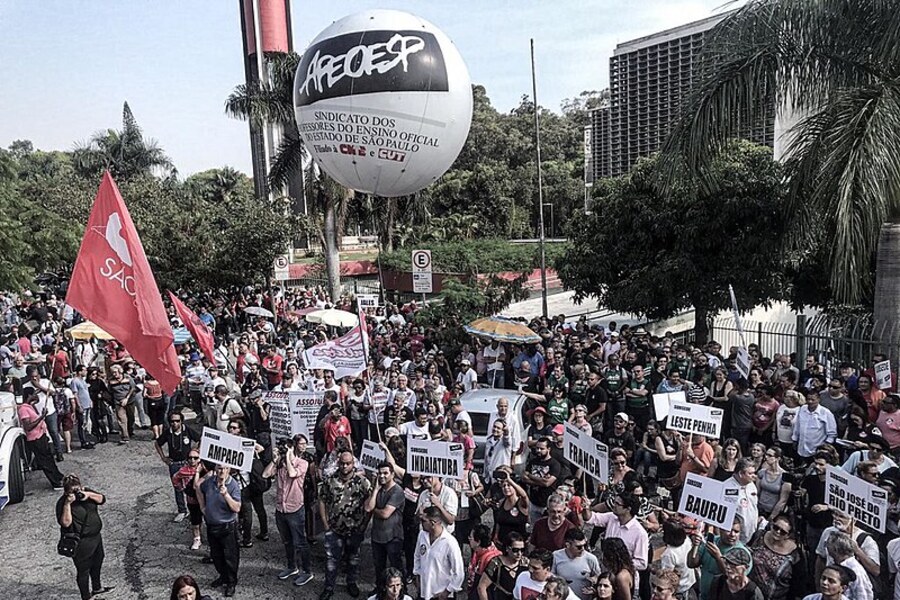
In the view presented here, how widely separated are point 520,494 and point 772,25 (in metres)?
8.99

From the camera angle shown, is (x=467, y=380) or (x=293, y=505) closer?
(x=293, y=505)

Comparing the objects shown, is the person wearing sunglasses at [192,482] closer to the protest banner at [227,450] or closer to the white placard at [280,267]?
the protest banner at [227,450]

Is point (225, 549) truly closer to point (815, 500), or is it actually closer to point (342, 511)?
A: point (342, 511)

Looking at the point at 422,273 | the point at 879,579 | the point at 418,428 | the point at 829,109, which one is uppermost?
the point at 829,109

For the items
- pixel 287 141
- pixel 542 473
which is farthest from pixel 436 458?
pixel 287 141

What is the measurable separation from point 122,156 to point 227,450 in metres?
58.3

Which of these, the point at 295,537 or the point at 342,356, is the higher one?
the point at 342,356

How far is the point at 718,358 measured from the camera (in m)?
12.0

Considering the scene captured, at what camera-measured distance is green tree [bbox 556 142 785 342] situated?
50.3 ft

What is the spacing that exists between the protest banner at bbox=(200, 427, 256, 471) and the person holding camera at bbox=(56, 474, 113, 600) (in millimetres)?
1091

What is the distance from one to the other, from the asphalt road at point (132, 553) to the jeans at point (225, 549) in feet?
0.81

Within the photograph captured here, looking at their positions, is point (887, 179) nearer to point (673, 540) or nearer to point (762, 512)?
point (762, 512)

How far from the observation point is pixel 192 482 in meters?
8.24

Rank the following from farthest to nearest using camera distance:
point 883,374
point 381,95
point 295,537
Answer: point 381,95 < point 883,374 < point 295,537
